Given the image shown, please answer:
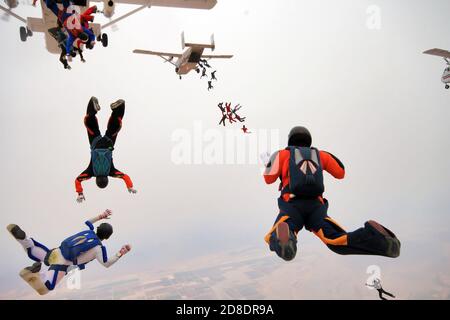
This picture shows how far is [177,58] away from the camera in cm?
576

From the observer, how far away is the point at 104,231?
3438mm

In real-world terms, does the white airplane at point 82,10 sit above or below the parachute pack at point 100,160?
above

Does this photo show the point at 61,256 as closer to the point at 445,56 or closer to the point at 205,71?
the point at 205,71

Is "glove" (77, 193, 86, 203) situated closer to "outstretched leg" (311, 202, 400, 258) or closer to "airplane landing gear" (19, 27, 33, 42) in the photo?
"outstretched leg" (311, 202, 400, 258)

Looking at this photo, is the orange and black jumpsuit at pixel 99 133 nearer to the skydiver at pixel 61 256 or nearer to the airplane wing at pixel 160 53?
the skydiver at pixel 61 256

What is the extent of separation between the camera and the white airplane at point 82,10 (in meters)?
4.10

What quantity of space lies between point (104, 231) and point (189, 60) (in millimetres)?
2733

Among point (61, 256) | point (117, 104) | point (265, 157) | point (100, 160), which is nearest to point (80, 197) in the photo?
point (100, 160)

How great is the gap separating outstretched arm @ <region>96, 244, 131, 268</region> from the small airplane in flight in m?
2.69

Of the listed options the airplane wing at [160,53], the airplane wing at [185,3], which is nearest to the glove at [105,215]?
the airplane wing at [160,53]

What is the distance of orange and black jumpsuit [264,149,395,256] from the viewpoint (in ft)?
9.42

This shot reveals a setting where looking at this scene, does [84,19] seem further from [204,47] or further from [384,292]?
[384,292]

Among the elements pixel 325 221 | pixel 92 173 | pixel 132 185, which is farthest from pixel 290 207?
pixel 92 173

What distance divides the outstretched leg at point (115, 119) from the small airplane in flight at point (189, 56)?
174cm
